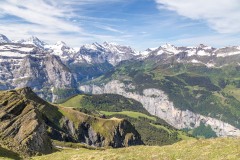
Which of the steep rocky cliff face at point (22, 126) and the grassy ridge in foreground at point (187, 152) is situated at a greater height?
the grassy ridge in foreground at point (187, 152)

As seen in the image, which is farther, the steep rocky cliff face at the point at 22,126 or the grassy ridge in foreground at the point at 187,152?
the steep rocky cliff face at the point at 22,126

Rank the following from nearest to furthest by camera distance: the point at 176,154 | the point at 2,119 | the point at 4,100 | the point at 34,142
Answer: the point at 176,154 → the point at 34,142 → the point at 2,119 → the point at 4,100

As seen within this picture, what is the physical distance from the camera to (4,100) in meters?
121

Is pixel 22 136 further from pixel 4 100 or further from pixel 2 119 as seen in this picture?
pixel 4 100

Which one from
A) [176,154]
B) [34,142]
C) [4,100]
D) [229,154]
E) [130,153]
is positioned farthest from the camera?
[4,100]

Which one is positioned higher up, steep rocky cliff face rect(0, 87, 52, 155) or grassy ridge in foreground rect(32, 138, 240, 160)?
grassy ridge in foreground rect(32, 138, 240, 160)

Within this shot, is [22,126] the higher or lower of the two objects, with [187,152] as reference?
lower

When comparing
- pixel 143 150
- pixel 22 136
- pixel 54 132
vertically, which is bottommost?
pixel 54 132

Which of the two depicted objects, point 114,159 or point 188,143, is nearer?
point 114,159

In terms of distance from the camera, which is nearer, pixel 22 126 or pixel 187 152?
pixel 187 152

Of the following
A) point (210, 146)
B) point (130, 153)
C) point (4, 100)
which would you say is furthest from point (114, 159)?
point (4, 100)

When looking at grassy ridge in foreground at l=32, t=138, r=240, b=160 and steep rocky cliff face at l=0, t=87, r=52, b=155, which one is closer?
grassy ridge in foreground at l=32, t=138, r=240, b=160

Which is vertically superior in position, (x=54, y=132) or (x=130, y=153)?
(x=130, y=153)

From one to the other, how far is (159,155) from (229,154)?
8.28 metres
